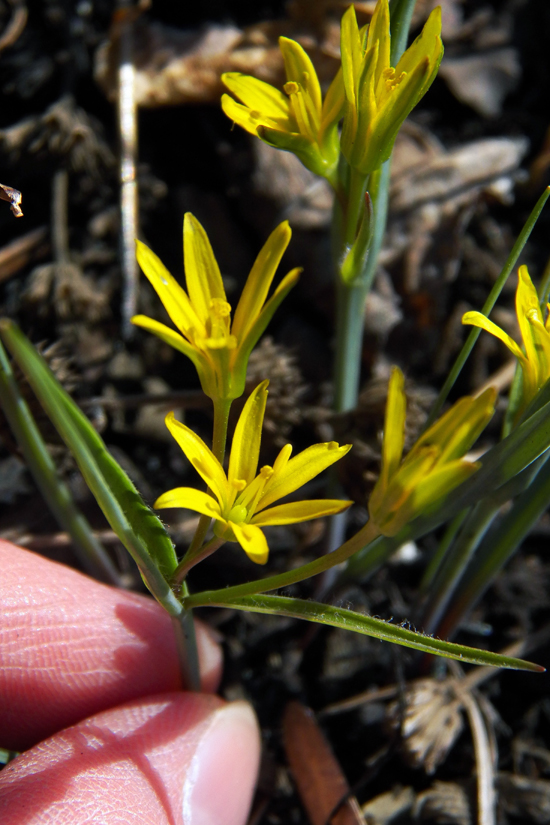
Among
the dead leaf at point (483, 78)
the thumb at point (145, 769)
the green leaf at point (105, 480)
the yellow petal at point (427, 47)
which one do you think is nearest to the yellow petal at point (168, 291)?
the green leaf at point (105, 480)

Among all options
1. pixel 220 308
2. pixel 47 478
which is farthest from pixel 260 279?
pixel 47 478

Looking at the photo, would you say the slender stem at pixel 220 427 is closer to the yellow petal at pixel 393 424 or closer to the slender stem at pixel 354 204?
the yellow petal at pixel 393 424

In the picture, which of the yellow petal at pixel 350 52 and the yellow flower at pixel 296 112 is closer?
the yellow petal at pixel 350 52

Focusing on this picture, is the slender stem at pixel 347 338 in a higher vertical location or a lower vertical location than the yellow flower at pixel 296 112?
lower

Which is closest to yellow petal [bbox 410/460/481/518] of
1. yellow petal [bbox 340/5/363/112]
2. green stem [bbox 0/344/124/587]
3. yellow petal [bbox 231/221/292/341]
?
yellow petal [bbox 231/221/292/341]

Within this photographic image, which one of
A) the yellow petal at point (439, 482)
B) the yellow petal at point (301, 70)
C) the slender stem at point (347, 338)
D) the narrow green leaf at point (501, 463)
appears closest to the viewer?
the yellow petal at point (439, 482)

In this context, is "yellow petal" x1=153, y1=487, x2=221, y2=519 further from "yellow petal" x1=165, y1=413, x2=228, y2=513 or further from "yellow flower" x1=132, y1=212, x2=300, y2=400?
"yellow flower" x1=132, y1=212, x2=300, y2=400
